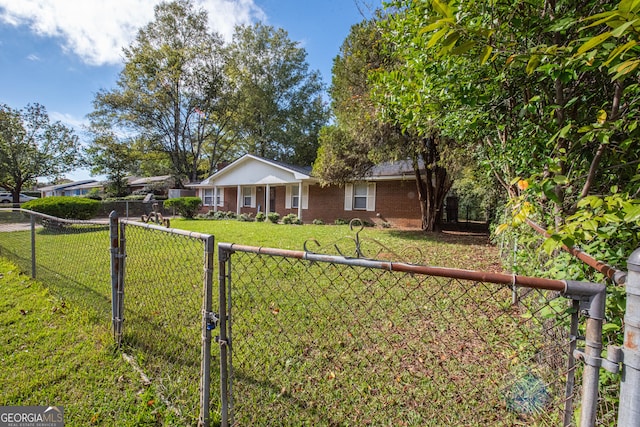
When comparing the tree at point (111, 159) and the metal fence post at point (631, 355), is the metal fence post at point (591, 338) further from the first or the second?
the tree at point (111, 159)

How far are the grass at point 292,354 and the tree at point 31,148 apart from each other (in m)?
31.7

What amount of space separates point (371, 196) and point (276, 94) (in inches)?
844

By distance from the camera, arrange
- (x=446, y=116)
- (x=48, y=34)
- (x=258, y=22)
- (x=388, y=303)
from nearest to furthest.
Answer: (x=446, y=116), (x=388, y=303), (x=48, y=34), (x=258, y=22)

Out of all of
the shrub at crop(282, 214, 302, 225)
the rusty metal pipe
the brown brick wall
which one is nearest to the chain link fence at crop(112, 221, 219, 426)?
the rusty metal pipe

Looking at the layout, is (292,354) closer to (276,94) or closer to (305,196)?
(305,196)

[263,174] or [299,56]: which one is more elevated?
[299,56]

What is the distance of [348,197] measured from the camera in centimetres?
1608

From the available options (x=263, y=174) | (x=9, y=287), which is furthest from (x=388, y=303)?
(x=263, y=174)

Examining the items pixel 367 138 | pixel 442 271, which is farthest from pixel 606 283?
pixel 367 138

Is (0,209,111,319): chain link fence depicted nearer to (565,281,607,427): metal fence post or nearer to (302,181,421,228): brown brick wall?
(565,281,607,427): metal fence post

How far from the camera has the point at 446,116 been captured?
310 centimetres

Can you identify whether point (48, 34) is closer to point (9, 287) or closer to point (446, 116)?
point (9, 287)

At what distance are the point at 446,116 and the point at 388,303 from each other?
255cm

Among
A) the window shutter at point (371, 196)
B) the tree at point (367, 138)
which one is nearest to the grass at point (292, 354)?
the tree at point (367, 138)
